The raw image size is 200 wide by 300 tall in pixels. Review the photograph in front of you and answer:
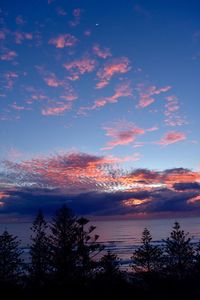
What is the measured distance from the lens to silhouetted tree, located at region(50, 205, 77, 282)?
38.8m

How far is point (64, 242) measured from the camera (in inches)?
1567

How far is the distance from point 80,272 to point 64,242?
398cm

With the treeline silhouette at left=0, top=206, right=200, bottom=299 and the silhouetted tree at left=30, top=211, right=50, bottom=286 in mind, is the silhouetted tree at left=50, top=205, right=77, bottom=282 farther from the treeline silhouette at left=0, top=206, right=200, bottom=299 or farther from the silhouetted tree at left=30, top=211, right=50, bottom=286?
the silhouetted tree at left=30, top=211, right=50, bottom=286

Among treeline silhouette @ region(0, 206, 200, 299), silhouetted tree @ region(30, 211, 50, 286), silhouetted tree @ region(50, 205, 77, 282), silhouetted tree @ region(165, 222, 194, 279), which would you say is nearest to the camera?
treeline silhouette @ region(0, 206, 200, 299)

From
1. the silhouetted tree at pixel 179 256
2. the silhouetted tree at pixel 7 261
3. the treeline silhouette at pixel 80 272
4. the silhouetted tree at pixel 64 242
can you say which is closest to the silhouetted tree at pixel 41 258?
the treeline silhouette at pixel 80 272

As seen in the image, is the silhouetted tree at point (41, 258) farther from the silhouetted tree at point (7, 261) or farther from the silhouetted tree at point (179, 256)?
the silhouetted tree at point (179, 256)

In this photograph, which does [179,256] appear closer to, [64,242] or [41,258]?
[64,242]

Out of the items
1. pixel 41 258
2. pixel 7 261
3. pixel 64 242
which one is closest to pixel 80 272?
pixel 64 242

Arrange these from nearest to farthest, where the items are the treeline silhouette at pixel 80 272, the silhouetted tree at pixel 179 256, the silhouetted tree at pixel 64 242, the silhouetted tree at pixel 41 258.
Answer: the treeline silhouette at pixel 80 272, the silhouetted tree at pixel 64 242, the silhouetted tree at pixel 41 258, the silhouetted tree at pixel 179 256

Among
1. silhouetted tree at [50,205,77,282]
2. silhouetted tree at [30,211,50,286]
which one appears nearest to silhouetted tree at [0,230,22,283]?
silhouetted tree at [30,211,50,286]

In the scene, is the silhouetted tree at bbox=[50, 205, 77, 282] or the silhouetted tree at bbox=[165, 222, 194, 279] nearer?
the silhouetted tree at bbox=[50, 205, 77, 282]

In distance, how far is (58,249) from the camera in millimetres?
39906

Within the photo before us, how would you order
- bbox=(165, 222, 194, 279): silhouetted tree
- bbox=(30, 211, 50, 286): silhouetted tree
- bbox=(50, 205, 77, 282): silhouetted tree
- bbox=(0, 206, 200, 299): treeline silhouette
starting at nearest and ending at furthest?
bbox=(0, 206, 200, 299): treeline silhouette
bbox=(50, 205, 77, 282): silhouetted tree
bbox=(30, 211, 50, 286): silhouetted tree
bbox=(165, 222, 194, 279): silhouetted tree

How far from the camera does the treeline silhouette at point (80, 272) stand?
79.8ft
